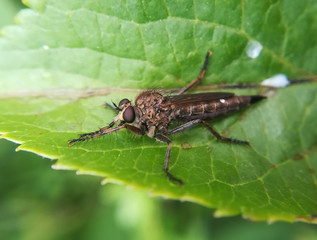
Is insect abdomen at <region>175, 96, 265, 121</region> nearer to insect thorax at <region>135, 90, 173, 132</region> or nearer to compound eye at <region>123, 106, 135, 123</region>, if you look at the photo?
insect thorax at <region>135, 90, 173, 132</region>

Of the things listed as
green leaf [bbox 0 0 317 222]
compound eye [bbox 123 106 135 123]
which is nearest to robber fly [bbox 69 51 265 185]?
compound eye [bbox 123 106 135 123]

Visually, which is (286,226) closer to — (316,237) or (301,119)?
(316,237)

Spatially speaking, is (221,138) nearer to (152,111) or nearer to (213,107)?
(213,107)

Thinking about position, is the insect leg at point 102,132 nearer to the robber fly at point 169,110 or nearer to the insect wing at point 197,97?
the robber fly at point 169,110

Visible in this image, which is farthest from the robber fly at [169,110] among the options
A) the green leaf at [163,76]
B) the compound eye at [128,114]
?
the green leaf at [163,76]

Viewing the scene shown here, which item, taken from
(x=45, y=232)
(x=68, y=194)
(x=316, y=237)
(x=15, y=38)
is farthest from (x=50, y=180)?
(x=316, y=237)

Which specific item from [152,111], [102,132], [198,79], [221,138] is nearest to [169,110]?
[152,111]
